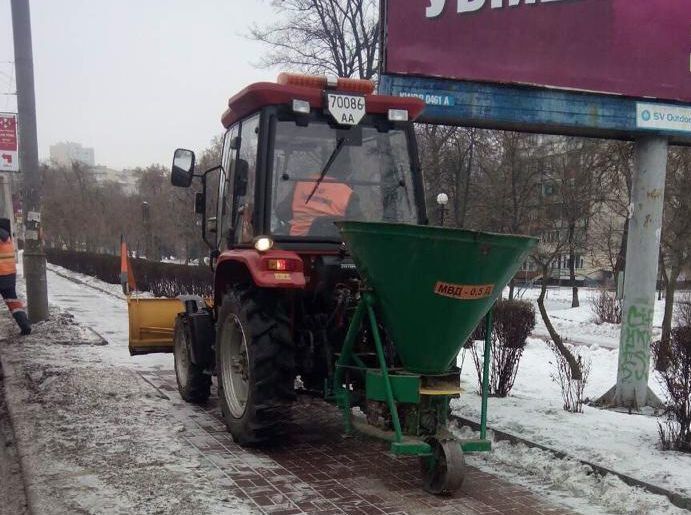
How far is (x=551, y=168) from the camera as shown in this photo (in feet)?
57.6

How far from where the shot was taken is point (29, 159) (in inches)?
466

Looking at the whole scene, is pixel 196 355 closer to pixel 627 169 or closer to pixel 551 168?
pixel 627 169

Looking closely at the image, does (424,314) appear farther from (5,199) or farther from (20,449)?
(5,199)

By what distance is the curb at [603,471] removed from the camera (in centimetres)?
413

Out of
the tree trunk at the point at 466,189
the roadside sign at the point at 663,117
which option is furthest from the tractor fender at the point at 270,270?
the tree trunk at the point at 466,189

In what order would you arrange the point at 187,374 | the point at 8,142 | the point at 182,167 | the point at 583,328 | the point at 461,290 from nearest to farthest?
the point at 461,290, the point at 182,167, the point at 187,374, the point at 8,142, the point at 583,328

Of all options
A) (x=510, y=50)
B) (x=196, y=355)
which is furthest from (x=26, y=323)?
(x=510, y=50)

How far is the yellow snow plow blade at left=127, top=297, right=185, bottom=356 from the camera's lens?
773cm

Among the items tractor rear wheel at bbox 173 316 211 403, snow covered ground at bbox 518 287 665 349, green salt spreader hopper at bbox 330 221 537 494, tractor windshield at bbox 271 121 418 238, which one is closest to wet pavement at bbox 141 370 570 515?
green salt spreader hopper at bbox 330 221 537 494

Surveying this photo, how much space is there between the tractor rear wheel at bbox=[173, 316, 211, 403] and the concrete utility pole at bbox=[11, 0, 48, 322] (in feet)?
19.5

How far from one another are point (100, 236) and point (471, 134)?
39.0m

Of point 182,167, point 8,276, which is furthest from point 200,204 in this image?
point 8,276

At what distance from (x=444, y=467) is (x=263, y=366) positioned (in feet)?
5.04

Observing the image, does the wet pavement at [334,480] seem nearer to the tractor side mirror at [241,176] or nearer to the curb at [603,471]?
the curb at [603,471]
